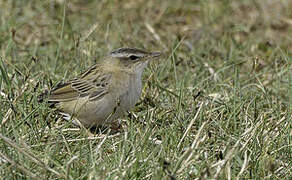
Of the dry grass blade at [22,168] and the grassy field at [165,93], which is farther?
the grassy field at [165,93]

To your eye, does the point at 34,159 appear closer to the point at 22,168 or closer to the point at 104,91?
the point at 22,168

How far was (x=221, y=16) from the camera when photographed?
1098cm

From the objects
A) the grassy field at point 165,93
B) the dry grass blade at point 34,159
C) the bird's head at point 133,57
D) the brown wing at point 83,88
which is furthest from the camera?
the bird's head at point 133,57

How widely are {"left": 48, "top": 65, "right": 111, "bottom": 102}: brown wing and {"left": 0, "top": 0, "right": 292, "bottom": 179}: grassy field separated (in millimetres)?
122

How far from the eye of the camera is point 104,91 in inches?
264

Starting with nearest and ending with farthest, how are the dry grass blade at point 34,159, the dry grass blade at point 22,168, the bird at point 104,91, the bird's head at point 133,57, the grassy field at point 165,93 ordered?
the dry grass blade at point 22,168
the dry grass blade at point 34,159
the grassy field at point 165,93
the bird at point 104,91
the bird's head at point 133,57

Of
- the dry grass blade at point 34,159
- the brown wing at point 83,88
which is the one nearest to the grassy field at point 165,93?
the dry grass blade at point 34,159

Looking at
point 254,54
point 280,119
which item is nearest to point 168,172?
point 280,119

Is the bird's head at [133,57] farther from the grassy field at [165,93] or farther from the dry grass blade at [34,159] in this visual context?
the dry grass blade at [34,159]

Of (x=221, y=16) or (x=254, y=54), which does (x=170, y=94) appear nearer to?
(x=254, y=54)

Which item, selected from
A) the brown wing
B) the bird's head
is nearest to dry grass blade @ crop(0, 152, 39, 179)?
the brown wing

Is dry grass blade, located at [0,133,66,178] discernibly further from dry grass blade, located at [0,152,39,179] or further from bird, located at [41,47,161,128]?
bird, located at [41,47,161,128]

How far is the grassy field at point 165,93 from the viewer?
506 cm

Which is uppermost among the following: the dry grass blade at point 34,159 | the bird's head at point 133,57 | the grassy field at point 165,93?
the bird's head at point 133,57
